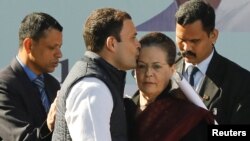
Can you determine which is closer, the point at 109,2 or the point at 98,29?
the point at 98,29

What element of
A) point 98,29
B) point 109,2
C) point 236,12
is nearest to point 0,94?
point 98,29

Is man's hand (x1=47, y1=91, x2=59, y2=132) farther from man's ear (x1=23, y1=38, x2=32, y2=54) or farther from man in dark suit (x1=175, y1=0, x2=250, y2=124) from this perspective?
man in dark suit (x1=175, y1=0, x2=250, y2=124)

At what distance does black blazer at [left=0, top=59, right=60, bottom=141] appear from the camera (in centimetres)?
258

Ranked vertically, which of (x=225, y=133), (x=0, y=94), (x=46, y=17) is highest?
(x=46, y=17)

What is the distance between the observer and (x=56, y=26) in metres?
2.98

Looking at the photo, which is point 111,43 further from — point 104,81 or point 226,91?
point 226,91

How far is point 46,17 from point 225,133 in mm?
902

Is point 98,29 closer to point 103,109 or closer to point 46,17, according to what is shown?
point 103,109

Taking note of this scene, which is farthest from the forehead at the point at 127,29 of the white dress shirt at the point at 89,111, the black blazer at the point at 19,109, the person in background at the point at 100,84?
the black blazer at the point at 19,109

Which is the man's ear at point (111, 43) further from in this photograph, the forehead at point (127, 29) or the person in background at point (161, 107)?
the person in background at point (161, 107)

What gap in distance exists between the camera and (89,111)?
210cm

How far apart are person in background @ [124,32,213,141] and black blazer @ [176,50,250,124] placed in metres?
0.43

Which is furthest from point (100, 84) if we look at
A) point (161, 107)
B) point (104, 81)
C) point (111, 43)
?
point (161, 107)

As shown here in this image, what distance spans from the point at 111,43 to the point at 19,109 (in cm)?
57
